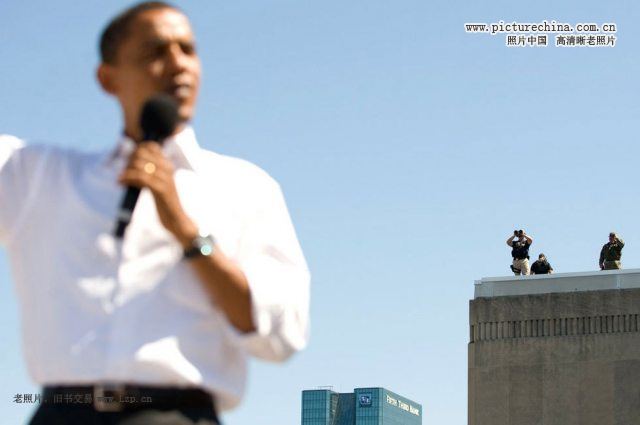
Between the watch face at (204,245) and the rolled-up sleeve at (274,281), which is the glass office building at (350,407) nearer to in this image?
the rolled-up sleeve at (274,281)

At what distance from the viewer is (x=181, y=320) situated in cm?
283

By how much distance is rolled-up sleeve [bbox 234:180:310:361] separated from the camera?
2828 mm

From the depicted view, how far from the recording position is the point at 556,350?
97.9 ft

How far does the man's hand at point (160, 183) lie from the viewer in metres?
2.62

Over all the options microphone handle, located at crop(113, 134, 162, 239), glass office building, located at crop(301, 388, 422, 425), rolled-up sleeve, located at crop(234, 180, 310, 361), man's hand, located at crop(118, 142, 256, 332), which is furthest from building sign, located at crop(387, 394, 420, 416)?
microphone handle, located at crop(113, 134, 162, 239)

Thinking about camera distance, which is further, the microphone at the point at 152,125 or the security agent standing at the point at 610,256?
the security agent standing at the point at 610,256

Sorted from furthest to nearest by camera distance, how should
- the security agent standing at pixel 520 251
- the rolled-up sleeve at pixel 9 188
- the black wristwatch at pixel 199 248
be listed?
1. the security agent standing at pixel 520 251
2. the rolled-up sleeve at pixel 9 188
3. the black wristwatch at pixel 199 248

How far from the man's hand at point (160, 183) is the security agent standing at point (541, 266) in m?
28.0

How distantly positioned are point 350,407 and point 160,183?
18707 cm

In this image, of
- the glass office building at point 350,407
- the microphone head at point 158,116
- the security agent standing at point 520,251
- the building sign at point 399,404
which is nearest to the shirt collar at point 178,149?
the microphone head at point 158,116

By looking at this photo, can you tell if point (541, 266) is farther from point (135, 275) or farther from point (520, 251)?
point (135, 275)

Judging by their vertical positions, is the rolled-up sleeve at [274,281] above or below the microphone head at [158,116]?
below

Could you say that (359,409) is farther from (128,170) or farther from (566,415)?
(128,170)

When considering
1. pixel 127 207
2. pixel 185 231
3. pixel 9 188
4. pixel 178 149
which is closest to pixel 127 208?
pixel 127 207
